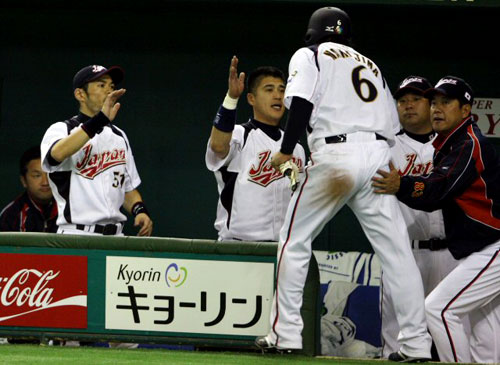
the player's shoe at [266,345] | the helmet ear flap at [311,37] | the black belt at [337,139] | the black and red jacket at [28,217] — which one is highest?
the helmet ear flap at [311,37]

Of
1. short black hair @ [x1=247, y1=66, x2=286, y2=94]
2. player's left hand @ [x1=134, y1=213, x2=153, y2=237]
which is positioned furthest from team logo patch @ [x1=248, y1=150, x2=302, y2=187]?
player's left hand @ [x1=134, y1=213, x2=153, y2=237]

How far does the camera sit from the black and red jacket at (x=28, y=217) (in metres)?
6.52

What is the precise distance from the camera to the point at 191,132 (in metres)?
7.24

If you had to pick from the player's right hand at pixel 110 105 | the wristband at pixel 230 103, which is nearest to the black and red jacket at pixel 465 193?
the wristband at pixel 230 103

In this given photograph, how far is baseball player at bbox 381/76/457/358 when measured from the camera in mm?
5312

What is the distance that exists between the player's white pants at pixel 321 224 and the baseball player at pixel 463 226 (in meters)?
0.21

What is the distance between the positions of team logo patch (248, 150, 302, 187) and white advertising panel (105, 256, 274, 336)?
0.77 meters

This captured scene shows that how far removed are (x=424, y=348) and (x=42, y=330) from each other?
1.89 m

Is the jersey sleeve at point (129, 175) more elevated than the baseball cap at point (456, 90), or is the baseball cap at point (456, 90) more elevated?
the baseball cap at point (456, 90)

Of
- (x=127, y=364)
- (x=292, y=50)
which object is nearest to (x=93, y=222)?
(x=127, y=364)

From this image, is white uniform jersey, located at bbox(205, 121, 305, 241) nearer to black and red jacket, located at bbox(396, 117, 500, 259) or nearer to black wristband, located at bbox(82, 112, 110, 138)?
black wristband, located at bbox(82, 112, 110, 138)

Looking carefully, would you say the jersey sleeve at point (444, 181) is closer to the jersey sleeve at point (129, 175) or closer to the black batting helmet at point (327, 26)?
the black batting helmet at point (327, 26)

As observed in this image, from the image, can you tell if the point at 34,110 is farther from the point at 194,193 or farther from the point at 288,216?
the point at 288,216

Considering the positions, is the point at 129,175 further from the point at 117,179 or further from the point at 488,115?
the point at 488,115
